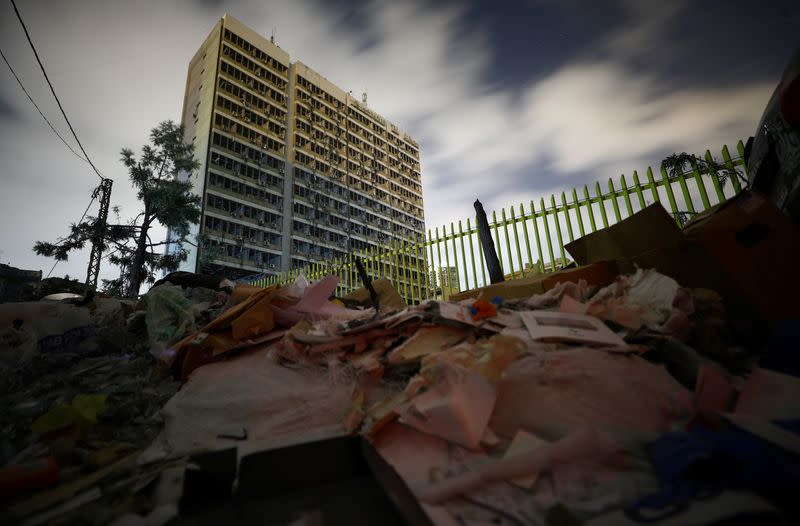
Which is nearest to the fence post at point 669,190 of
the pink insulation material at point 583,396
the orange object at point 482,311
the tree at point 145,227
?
the orange object at point 482,311

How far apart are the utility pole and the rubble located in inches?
603

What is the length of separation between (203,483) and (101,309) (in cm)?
355

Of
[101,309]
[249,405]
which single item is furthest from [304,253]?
[249,405]

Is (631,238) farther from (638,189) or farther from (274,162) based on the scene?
(274,162)

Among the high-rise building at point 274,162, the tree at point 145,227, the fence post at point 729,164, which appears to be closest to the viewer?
the fence post at point 729,164

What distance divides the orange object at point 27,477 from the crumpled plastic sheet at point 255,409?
0.23m

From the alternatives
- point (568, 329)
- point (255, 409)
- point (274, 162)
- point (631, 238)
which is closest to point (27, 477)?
point (255, 409)

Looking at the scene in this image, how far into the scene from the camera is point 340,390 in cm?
134

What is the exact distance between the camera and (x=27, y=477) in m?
0.90

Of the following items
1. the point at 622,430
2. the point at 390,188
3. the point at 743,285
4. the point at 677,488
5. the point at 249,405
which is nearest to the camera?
the point at 677,488

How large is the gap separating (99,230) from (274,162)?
885 inches

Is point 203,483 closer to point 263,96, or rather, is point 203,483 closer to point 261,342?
point 261,342

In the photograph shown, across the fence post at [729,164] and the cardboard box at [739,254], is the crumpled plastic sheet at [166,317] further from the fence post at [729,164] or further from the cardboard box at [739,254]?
the fence post at [729,164]

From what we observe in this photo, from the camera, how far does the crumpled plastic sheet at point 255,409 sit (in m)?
1.12
